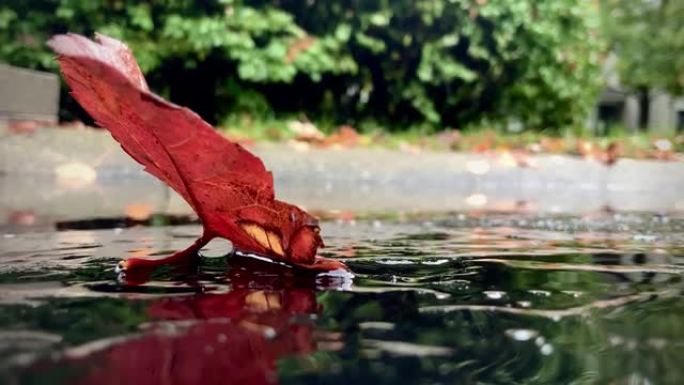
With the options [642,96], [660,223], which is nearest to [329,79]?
[660,223]

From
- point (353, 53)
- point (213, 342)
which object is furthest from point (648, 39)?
point (213, 342)

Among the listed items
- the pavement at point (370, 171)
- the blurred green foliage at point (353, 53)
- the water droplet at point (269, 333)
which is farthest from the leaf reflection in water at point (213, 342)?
the blurred green foliage at point (353, 53)

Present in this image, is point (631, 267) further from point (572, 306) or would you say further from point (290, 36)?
point (290, 36)

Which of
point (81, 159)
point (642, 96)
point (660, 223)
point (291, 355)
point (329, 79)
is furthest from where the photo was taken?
point (642, 96)

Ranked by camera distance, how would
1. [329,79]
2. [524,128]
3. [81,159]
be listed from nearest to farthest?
[81,159]
[329,79]
[524,128]

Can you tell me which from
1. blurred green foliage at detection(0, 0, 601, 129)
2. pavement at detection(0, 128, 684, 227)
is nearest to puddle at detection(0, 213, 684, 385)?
pavement at detection(0, 128, 684, 227)

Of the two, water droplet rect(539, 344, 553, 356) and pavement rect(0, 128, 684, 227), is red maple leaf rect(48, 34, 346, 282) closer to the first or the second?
water droplet rect(539, 344, 553, 356)

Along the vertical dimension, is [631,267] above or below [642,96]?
below
